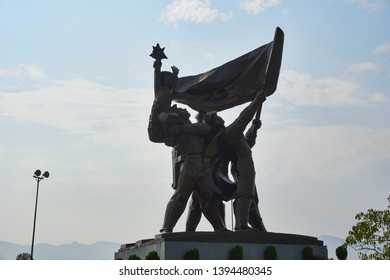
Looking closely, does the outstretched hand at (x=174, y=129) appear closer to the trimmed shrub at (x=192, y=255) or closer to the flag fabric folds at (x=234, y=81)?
the flag fabric folds at (x=234, y=81)

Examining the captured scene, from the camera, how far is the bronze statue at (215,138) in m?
14.6

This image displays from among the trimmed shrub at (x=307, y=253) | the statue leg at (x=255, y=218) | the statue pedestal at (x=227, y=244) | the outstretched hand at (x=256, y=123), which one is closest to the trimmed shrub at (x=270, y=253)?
the statue pedestal at (x=227, y=244)

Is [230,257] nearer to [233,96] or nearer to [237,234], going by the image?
[237,234]

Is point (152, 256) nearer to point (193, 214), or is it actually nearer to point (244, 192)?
point (193, 214)

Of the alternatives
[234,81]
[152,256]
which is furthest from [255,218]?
[234,81]

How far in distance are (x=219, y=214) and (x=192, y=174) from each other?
1416mm

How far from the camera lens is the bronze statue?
575 inches

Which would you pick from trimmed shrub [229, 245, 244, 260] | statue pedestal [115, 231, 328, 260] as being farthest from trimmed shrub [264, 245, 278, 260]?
trimmed shrub [229, 245, 244, 260]

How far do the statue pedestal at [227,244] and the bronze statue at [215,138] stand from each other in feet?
2.08

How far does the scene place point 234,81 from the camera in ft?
52.4

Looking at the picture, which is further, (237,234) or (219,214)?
(219,214)

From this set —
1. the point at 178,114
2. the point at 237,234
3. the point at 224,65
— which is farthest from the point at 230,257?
the point at 224,65
